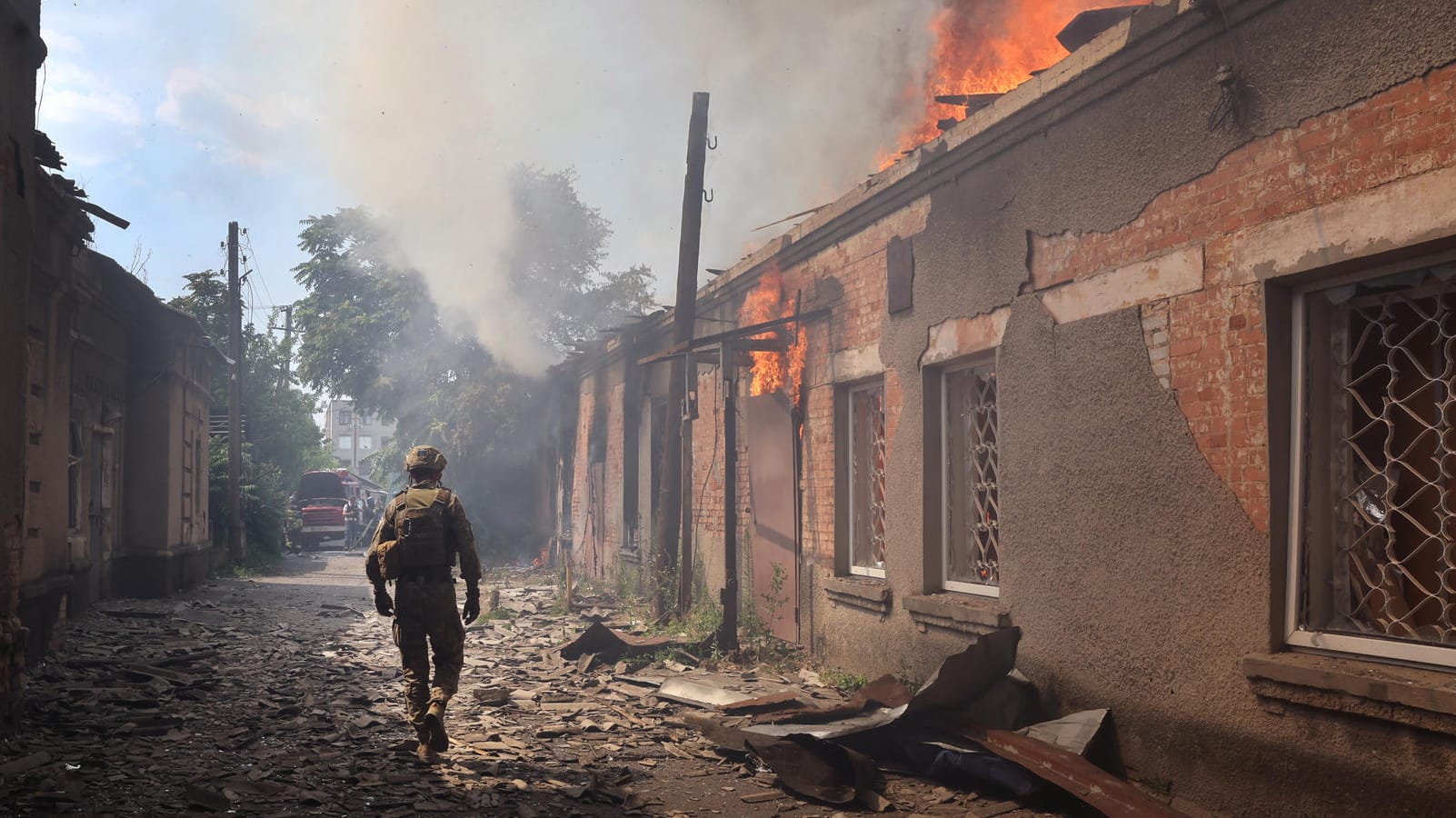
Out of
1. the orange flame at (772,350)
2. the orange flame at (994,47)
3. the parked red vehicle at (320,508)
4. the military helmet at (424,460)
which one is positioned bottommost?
the parked red vehicle at (320,508)

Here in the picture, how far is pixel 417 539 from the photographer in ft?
22.7

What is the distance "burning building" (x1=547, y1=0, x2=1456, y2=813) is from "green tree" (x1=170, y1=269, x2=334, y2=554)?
62.9ft

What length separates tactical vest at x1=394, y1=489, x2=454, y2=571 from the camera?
271 inches

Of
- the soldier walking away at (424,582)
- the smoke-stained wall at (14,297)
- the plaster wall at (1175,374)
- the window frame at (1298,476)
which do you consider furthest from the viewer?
the soldier walking away at (424,582)

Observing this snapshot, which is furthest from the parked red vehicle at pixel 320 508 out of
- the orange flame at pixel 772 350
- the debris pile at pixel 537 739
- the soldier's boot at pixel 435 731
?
the soldier's boot at pixel 435 731

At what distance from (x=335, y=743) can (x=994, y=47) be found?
23.5ft

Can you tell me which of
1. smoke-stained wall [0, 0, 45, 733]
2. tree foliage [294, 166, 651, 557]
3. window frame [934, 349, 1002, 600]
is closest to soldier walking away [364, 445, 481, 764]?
smoke-stained wall [0, 0, 45, 733]

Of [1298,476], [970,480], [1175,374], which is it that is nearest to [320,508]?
[970,480]

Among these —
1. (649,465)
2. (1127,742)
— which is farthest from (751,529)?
(1127,742)

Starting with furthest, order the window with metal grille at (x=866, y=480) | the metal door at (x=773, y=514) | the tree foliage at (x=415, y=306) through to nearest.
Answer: the tree foliage at (x=415, y=306)
the metal door at (x=773, y=514)
the window with metal grille at (x=866, y=480)

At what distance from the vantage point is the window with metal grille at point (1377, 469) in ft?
13.2

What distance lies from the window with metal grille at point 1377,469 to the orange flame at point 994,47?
166 inches

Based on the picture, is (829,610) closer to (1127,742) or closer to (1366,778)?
(1127,742)

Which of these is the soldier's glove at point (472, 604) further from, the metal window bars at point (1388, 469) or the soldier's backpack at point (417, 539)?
the metal window bars at point (1388, 469)
